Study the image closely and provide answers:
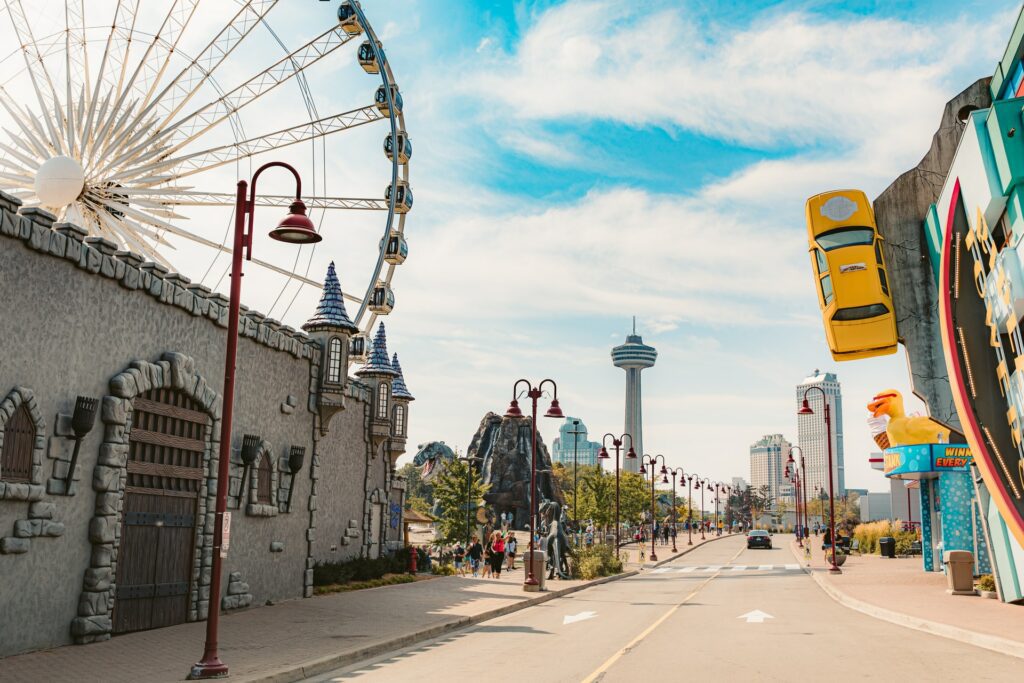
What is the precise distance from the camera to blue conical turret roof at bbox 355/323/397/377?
30047mm

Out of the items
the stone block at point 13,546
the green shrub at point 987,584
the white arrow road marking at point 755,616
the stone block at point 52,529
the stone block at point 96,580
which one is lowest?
the white arrow road marking at point 755,616

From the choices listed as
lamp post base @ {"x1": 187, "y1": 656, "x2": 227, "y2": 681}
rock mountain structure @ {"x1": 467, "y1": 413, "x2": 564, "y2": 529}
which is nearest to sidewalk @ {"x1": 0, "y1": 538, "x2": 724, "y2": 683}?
lamp post base @ {"x1": 187, "y1": 656, "x2": 227, "y2": 681}

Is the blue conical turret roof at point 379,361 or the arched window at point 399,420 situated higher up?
the blue conical turret roof at point 379,361

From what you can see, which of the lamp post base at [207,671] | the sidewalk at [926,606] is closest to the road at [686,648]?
the sidewalk at [926,606]

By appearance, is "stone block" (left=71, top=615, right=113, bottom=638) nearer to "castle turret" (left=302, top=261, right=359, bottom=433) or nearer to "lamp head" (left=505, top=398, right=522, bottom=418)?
"castle turret" (left=302, top=261, right=359, bottom=433)

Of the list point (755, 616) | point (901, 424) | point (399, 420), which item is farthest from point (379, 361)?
point (901, 424)

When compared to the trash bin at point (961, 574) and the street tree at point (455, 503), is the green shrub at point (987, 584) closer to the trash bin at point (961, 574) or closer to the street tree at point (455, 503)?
the trash bin at point (961, 574)

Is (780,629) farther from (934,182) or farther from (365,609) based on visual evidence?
(934,182)

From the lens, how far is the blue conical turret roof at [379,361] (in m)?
30.0

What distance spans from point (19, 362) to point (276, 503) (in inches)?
386

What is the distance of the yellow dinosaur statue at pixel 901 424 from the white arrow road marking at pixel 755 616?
634 inches

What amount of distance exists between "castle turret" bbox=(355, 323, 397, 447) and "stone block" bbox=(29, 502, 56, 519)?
1576 cm

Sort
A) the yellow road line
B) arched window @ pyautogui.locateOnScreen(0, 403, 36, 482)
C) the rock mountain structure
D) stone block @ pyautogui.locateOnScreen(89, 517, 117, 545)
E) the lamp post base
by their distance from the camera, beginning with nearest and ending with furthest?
the lamp post base, the yellow road line, arched window @ pyautogui.locateOnScreen(0, 403, 36, 482), stone block @ pyautogui.locateOnScreen(89, 517, 117, 545), the rock mountain structure

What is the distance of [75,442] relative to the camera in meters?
14.1
